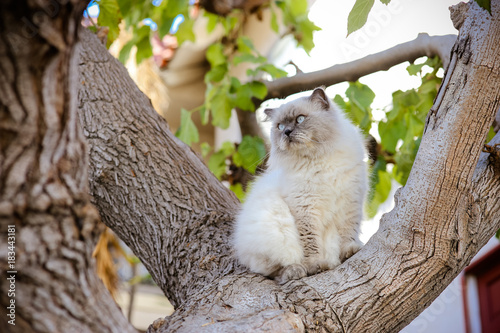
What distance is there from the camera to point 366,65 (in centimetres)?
269

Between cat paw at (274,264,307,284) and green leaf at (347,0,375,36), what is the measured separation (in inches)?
39.7

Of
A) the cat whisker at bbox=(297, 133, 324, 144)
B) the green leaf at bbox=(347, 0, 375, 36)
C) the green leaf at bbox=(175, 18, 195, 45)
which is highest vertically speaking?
the green leaf at bbox=(175, 18, 195, 45)

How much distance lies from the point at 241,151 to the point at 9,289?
202 centimetres

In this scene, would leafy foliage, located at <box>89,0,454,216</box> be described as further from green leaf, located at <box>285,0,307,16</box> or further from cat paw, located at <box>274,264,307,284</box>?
cat paw, located at <box>274,264,307,284</box>

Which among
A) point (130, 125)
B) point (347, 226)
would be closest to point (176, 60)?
point (130, 125)

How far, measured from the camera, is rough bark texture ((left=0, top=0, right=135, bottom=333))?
945mm

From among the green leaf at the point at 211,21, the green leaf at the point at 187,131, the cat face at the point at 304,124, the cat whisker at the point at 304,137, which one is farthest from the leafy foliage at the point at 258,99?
the cat whisker at the point at 304,137

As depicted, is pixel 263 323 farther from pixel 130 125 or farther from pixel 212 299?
pixel 130 125

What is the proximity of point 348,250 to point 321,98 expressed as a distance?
0.90 meters

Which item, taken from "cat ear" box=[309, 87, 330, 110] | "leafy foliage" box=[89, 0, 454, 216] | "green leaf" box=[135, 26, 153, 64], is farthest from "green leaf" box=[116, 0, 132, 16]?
"cat ear" box=[309, 87, 330, 110]

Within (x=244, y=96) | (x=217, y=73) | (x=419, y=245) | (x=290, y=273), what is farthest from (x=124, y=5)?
(x=419, y=245)

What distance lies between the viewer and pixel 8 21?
0.93 metres

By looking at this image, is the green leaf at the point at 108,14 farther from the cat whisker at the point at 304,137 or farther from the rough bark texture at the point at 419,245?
the rough bark texture at the point at 419,245

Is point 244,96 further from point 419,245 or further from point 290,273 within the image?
point 419,245
